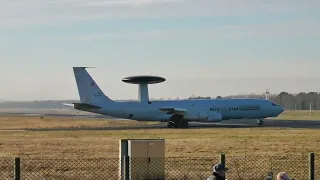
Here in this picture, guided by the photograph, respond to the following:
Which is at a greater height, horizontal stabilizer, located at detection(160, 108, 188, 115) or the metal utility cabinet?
horizontal stabilizer, located at detection(160, 108, 188, 115)

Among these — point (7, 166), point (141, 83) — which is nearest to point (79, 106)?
point (141, 83)

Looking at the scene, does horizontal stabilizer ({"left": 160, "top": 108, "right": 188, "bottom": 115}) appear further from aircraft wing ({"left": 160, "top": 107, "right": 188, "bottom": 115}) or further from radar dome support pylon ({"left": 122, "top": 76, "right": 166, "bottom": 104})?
radar dome support pylon ({"left": 122, "top": 76, "right": 166, "bottom": 104})

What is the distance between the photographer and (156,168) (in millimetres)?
18297

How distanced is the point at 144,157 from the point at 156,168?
57 cm

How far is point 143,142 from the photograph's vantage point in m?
17.7

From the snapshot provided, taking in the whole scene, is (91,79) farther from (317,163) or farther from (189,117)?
(317,163)

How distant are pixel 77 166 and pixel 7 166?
7.98ft

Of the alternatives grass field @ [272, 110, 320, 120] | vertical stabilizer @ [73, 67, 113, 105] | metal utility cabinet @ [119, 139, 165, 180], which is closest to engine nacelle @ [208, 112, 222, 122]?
vertical stabilizer @ [73, 67, 113, 105]

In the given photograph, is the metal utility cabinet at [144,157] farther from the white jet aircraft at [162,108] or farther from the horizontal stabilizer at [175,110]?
the white jet aircraft at [162,108]

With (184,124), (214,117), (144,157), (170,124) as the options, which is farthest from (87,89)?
(144,157)

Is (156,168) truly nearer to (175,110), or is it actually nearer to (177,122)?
(177,122)

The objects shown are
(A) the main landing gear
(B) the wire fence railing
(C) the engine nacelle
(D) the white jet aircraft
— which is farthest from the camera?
(D) the white jet aircraft

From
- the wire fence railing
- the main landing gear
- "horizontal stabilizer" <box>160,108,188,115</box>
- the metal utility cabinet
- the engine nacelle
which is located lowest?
the wire fence railing

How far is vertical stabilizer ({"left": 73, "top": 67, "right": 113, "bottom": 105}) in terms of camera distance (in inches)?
2685
